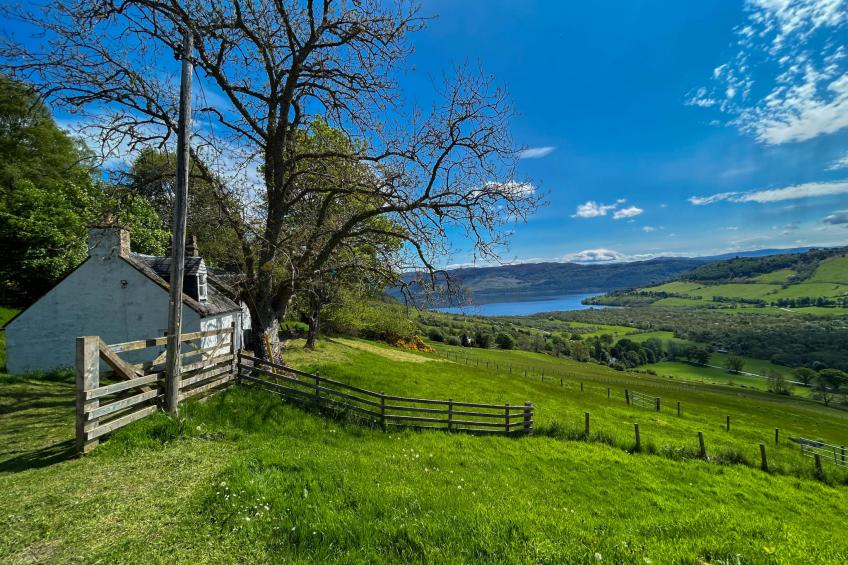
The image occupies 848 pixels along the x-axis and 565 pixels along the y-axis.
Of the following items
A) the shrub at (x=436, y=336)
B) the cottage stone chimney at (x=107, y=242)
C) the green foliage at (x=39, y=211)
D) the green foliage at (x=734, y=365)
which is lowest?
the green foliage at (x=734, y=365)

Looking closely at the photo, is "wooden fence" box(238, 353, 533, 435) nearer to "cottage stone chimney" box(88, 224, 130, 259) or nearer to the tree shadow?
the tree shadow

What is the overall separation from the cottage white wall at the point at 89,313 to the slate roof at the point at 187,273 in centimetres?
33

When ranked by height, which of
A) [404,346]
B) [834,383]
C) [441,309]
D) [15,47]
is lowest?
[834,383]

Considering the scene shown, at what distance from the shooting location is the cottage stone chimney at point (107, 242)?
17766 mm

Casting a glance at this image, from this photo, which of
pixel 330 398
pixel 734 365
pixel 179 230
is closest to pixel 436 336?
pixel 330 398

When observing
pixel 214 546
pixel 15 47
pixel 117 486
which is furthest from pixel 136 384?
pixel 15 47

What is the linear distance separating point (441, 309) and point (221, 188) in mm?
9509

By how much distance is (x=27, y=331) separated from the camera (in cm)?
1894

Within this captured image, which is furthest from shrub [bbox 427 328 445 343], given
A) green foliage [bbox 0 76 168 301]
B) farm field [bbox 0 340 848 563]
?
farm field [bbox 0 340 848 563]

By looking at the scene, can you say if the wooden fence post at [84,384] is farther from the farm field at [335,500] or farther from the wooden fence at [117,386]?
the farm field at [335,500]

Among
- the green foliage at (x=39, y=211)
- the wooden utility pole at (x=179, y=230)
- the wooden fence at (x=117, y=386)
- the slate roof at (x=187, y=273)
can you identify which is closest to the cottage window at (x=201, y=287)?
the slate roof at (x=187, y=273)

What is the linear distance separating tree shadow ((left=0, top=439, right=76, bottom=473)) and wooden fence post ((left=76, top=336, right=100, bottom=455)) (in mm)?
319

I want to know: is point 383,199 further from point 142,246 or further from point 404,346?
point 404,346

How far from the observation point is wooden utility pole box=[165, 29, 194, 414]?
28.2 ft
